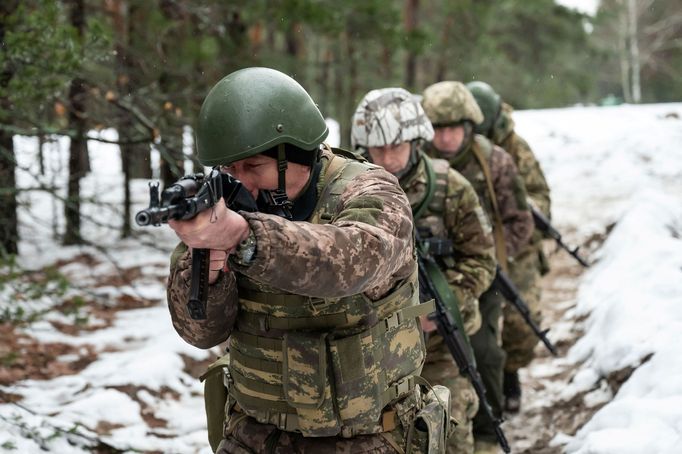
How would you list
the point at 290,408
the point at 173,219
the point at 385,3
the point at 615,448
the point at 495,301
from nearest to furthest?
the point at 173,219, the point at 290,408, the point at 615,448, the point at 495,301, the point at 385,3

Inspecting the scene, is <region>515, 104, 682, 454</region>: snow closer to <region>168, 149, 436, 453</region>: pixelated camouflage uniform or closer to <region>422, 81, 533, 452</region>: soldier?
<region>422, 81, 533, 452</region>: soldier

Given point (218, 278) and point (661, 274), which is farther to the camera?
point (661, 274)

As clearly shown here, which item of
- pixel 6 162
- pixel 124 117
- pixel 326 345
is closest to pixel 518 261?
pixel 124 117

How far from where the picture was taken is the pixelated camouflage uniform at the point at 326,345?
2.61m

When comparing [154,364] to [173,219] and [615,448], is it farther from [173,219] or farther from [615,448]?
[173,219]

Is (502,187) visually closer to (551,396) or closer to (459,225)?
(459,225)

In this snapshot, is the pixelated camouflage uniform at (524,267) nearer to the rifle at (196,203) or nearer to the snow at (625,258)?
the snow at (625,258)

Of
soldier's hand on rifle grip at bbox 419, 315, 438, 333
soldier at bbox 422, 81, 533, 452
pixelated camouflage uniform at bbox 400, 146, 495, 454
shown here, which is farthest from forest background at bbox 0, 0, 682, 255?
soldier's hand on rifle grip at bbox 419, 315, 438, 333

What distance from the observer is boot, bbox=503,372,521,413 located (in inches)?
261

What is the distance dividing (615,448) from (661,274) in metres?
3.07

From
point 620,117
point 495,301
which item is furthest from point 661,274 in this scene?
point 620,117

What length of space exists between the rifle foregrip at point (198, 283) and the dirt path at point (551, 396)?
4050mm

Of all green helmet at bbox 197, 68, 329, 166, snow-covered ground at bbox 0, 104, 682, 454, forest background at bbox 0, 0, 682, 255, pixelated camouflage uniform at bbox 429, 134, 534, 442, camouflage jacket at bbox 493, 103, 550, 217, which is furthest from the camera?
camouflage jacket at bbox 493, 103, 550, 217

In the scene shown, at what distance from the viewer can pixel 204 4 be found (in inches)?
384
